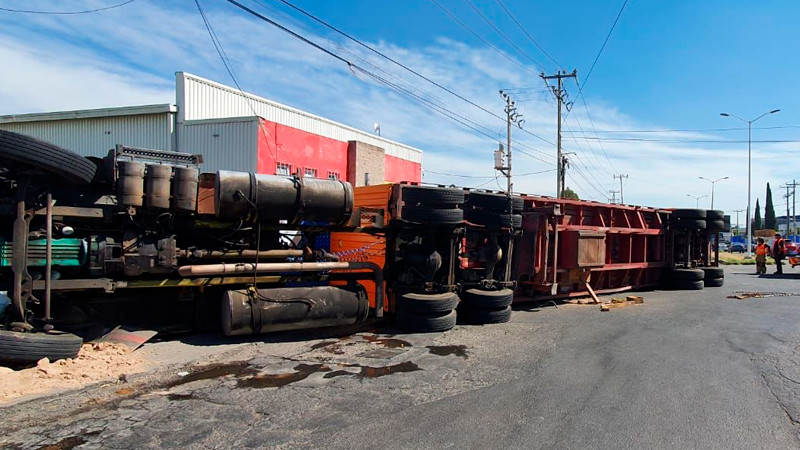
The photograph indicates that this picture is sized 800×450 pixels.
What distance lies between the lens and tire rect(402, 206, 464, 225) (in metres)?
8.80

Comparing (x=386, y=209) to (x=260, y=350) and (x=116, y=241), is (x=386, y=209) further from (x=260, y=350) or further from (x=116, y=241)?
(x=116, y=241)

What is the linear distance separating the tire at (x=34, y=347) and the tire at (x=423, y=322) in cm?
437

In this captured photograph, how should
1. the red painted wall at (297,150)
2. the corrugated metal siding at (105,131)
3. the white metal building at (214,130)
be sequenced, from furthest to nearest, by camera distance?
the corrugated metal siding at (105,131) < the white metal building at (214,130) < the red painted wall at (297,150)

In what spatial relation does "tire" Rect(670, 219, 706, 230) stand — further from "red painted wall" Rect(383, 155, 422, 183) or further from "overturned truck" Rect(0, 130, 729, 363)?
"red painted wall" Rect(383, 155, 422, 183)

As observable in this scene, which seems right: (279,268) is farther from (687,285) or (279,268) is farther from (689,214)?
(689,214)

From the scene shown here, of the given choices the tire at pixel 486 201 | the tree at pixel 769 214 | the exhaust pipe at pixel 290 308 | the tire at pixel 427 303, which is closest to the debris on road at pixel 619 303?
the tire at pixel 486 201

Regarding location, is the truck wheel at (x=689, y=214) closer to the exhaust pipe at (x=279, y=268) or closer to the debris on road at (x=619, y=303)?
the debris on road at (x=619, y=303)

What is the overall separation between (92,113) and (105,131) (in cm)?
102

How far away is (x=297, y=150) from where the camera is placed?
82.3 ft

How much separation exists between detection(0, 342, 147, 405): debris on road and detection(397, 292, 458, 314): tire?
12.3ft

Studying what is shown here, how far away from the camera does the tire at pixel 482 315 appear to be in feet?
31.0

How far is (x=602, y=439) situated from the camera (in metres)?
4.45

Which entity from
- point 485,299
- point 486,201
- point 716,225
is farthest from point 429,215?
point 716,225

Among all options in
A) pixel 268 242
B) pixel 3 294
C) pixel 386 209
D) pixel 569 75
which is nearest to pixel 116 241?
pixel 3 294
